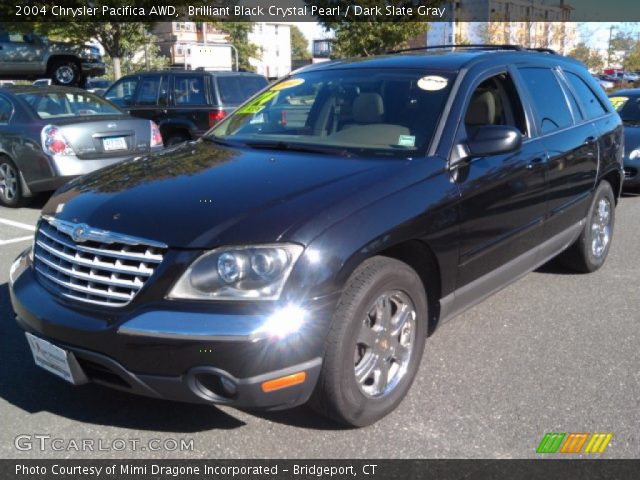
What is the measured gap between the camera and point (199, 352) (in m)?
2.58

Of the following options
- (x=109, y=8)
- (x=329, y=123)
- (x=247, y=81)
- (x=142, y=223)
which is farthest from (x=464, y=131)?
(x=109, y=8)

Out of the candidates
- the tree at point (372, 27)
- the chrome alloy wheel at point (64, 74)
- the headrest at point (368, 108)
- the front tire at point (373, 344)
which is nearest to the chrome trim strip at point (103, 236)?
the front tire at point (373, 344)

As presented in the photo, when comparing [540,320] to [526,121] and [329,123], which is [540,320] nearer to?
[526,121]

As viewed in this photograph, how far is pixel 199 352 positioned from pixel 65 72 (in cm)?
2096

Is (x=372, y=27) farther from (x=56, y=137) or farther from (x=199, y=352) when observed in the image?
(x=199, y=352)

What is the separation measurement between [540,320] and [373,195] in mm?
2063

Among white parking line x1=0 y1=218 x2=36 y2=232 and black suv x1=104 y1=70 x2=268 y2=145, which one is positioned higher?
black suv x1=104 y1=70 x2=268 y2=145

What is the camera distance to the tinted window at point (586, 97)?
206 inches

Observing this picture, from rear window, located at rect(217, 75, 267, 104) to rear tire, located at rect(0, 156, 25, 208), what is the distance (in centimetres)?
439

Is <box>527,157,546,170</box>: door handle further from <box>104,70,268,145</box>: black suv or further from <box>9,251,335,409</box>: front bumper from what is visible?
<box>104,70,268,145</box>: black suv

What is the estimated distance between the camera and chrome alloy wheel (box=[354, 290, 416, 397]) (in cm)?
305

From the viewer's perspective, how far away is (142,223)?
2.85 m

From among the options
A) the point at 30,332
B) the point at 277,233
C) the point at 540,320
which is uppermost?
the point at 277,233

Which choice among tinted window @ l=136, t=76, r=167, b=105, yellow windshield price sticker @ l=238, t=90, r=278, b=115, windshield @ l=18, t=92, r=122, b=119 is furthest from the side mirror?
tinted window @ l=136, t=76, r=167, b=105
